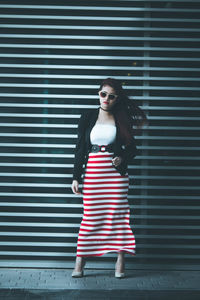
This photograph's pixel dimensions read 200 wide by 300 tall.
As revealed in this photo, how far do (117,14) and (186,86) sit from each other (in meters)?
1.35

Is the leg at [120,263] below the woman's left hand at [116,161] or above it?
below

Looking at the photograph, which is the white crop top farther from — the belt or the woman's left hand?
the woman's left hand

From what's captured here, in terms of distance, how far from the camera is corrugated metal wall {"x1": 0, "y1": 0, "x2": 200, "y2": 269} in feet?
16.8

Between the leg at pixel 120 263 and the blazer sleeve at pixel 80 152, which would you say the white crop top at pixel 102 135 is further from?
the leg at pixel 120 263

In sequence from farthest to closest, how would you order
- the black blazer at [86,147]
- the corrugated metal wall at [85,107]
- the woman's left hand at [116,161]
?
the corrugated metal wall at [85,107] < the black blazer at [86,147] < the woman's left hand at [116,161]

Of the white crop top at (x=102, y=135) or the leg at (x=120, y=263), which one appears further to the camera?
the leg at (x=120, y=263)

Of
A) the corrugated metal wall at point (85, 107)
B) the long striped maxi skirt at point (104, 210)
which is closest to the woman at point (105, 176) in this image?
the long striped maxi skirt at point (104, 210)

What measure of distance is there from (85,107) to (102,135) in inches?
29.6

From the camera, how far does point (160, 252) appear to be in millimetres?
5262

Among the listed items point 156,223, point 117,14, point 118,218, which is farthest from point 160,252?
point 117,14

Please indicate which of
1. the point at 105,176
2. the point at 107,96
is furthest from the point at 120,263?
the point at 107,96

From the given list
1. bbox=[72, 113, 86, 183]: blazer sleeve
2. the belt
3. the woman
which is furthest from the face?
the belt

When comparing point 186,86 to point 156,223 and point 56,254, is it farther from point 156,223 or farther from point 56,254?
point 56,254

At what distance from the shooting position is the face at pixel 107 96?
4.52m
